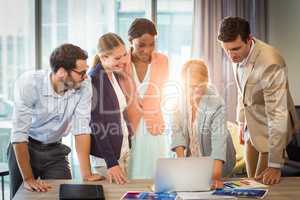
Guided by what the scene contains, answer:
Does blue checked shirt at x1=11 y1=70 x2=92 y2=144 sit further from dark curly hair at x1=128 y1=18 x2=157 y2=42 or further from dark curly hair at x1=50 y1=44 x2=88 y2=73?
dark curly hair at x1=128 y1=18 x2=157 y2=42

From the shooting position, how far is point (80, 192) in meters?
2.19

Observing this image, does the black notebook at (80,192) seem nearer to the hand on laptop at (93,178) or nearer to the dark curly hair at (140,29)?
the hand on laptop at (93,178)

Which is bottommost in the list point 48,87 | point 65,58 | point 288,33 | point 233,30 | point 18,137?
point 18,137

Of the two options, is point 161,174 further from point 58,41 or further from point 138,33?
point 58,41

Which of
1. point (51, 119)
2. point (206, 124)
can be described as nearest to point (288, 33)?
point (206, 124)

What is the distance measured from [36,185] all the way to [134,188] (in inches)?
19.3

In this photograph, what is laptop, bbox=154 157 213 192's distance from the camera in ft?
7.04

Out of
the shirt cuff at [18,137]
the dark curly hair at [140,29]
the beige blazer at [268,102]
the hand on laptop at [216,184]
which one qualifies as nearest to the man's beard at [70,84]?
the shirt cuff at [18,137]

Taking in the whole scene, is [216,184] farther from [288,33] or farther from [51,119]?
[288,33]

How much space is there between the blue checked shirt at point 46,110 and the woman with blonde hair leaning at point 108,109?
151 mm

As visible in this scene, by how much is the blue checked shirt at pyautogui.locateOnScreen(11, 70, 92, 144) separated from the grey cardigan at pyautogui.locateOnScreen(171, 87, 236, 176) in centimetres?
55

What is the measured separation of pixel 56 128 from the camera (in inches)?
108

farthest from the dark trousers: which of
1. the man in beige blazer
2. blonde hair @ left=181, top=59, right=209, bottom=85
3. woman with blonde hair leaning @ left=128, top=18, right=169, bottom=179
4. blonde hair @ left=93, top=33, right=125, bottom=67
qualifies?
the man in beige blazer

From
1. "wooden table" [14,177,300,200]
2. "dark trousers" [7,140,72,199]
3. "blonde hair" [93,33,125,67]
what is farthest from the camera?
"blonde hair" [93,33,125,67]
